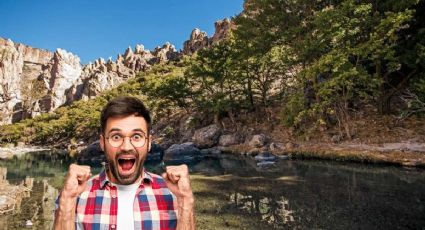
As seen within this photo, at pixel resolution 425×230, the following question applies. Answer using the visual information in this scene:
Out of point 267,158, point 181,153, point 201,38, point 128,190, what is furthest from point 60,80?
point 128,190

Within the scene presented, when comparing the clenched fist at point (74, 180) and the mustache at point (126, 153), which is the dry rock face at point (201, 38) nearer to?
the mustache at point (126, 153)

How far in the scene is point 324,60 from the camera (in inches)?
1108

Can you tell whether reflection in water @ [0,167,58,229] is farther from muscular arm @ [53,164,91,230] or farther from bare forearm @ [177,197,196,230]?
bare forearm @ [177,197,196,230]

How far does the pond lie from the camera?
468 inches

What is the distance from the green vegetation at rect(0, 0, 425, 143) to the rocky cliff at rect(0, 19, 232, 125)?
81730mm

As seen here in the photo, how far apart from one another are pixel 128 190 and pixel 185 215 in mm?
566

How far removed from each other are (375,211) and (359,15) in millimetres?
21058

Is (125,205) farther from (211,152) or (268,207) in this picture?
(211,152)

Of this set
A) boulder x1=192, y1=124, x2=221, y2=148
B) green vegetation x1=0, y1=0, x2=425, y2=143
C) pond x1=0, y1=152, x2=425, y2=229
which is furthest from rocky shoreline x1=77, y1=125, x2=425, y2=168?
green vegetation x1=0, y1=0, x2=425, y2=143

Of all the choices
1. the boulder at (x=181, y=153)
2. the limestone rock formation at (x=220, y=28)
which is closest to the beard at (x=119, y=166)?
the boulder at (x=181, y=153)

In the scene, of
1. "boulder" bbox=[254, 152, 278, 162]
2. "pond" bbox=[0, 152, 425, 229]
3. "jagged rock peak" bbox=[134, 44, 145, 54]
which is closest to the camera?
"pond" bbox=[0, 152, 425, 229]

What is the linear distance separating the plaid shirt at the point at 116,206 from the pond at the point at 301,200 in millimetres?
9283

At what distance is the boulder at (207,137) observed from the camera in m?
45.2

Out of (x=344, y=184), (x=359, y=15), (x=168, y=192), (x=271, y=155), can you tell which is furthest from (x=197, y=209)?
(x=359, y=15)
